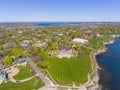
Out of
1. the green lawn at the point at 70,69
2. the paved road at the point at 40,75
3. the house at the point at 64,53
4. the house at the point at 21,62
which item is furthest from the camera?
the house at the point at 64,53

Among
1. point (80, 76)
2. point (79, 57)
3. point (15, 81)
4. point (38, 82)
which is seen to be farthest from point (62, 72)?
point (79, 57)

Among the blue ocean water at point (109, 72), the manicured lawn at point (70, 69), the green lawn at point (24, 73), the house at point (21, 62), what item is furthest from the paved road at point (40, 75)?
the blue ocean water at point (109, 72)

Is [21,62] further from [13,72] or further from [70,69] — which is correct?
[70,69]

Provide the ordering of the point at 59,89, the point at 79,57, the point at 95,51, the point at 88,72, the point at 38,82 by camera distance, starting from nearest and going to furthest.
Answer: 1. the point at 59,89
2. the point at 38,82
3. the point at 88,72
4. the point at 79,57
5. the point at 95,51

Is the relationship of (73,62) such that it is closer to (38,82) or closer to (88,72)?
(88,72)

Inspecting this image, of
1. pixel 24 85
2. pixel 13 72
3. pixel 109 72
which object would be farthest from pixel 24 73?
pixel 109 72

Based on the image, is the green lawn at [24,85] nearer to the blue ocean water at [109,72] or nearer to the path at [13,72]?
the path at [13,72]
